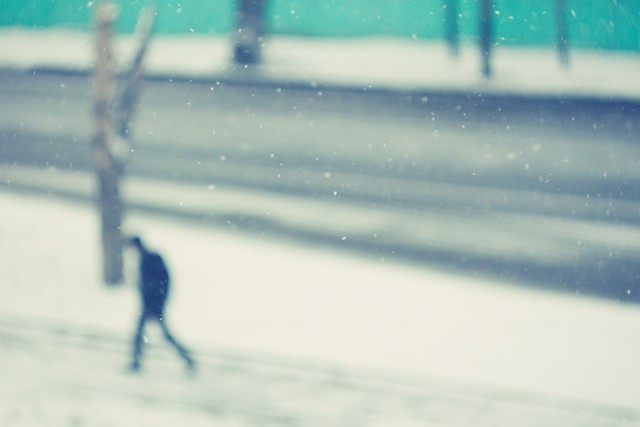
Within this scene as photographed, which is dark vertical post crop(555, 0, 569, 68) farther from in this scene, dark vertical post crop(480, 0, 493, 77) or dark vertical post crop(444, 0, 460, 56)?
dark vertical post crop(444, 0, 460, 56)

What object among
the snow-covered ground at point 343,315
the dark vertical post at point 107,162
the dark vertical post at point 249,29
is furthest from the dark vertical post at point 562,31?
the dark vertical post at point 107,162

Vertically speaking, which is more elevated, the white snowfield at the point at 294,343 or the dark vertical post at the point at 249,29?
the dark vertical post at the point at 249,29

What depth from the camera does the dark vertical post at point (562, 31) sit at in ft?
18.3

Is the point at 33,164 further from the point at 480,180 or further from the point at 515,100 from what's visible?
the point at 515,100

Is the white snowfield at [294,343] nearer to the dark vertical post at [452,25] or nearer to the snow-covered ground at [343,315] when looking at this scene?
the snow-covered ground at [343,315]

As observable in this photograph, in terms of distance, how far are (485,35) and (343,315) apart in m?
3.03

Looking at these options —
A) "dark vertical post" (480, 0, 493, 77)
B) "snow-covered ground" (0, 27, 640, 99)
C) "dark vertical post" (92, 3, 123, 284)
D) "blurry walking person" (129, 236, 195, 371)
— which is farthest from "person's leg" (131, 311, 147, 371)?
"dark vertical post" (480, 0, 493, 77)

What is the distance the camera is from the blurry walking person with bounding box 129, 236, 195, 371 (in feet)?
11.7

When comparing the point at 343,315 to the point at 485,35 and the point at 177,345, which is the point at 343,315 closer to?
the point at 177,345

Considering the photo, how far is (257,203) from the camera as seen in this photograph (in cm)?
578

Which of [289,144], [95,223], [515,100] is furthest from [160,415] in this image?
[515,100]

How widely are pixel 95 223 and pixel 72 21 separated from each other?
157 cm

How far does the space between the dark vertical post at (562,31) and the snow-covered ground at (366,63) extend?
7cm

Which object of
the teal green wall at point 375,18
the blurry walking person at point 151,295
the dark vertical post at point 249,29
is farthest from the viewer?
the dark vertical post at point 249,29
